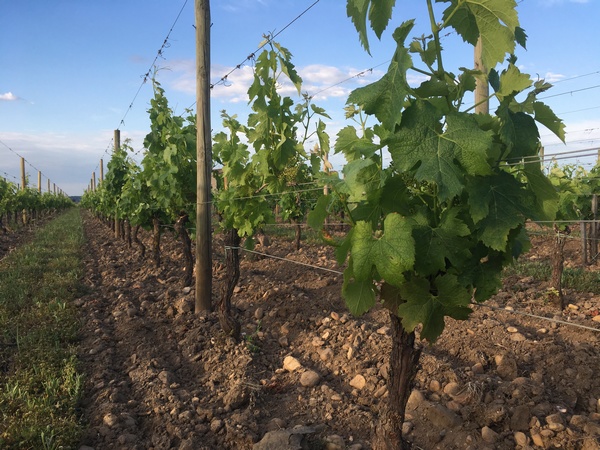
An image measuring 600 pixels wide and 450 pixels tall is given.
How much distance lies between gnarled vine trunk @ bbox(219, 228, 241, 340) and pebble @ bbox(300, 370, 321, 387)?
4.12ft

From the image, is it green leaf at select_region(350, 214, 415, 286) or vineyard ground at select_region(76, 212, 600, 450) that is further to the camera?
vineyard ground at select_region(76, 212, 600, 450)

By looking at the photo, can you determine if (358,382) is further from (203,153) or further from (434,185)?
(203,153)

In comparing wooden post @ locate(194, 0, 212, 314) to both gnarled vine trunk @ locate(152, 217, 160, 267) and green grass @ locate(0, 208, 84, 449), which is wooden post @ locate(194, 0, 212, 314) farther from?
gnarled vine trunk @ locate(152, 217, 160, 267)

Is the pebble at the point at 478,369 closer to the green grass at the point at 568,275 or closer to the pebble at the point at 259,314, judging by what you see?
the pebble at the point at 259,314

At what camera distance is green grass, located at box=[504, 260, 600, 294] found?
6941 millimetres

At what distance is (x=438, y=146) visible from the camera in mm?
1673

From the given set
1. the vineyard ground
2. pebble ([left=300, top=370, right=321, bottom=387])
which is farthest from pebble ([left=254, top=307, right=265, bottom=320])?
pebble ([left=300, top=370, right=321, bottom=387])

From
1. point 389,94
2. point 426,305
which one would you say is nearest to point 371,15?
point 389,94

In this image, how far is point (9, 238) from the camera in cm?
1775

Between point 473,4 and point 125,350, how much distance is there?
450cm

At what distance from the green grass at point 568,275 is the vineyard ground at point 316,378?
39cm

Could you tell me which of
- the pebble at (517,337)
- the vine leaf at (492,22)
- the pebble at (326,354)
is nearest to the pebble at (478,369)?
the pebble at (517,337)

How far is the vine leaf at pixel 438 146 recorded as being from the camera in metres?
1.62

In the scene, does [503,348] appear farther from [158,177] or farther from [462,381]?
[158,177]
